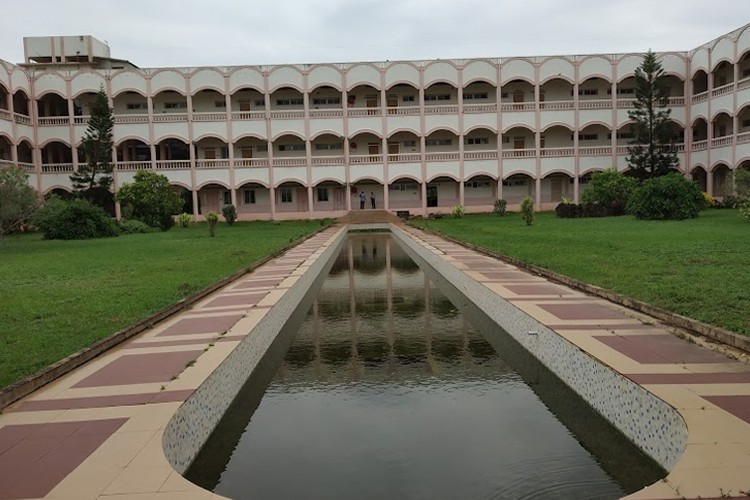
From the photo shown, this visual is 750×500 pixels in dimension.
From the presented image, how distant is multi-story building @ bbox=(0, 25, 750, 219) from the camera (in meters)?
37.7

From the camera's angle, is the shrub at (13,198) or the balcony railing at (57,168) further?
the balcony railing at (57,168)

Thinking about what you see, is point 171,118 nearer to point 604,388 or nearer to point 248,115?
point 248,115

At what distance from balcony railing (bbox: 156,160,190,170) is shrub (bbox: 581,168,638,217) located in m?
22.7

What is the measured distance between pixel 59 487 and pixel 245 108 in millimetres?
38742

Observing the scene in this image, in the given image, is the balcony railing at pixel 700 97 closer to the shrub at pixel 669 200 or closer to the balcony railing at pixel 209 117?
the shrub at pixel 669 200

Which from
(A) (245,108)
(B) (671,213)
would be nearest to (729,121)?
(B) (671,213)

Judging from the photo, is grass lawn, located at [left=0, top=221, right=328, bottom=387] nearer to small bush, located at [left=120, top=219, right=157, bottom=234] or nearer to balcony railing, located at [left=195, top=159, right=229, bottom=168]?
small bush, located at [left=120, top=219, right=157, bottom=234]

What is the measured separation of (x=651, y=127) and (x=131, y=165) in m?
29.6

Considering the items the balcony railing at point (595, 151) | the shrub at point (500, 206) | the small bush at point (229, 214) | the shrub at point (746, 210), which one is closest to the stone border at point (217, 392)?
the shrub at point (746, 210)

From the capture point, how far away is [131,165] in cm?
3853

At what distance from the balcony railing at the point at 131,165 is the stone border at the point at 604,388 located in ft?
107

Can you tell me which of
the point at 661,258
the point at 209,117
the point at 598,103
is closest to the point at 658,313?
the point at 661,258

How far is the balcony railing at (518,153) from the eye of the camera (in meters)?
39.2

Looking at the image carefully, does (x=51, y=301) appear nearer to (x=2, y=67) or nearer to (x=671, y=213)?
(x=671, y=213)
